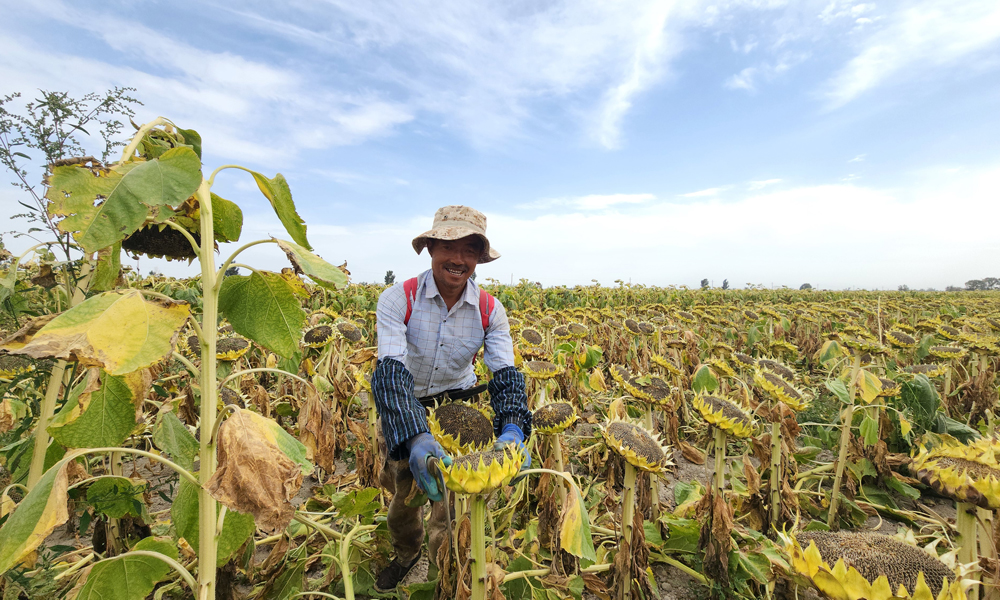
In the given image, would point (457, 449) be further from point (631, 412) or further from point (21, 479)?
point (631, 412)

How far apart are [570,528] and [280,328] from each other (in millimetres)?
1074

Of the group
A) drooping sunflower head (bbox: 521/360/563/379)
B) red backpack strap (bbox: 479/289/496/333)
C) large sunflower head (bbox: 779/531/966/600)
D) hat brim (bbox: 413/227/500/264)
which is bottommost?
large sunflower head (bbox: 779/531/966/600)

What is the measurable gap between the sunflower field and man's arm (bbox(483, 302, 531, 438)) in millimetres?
129

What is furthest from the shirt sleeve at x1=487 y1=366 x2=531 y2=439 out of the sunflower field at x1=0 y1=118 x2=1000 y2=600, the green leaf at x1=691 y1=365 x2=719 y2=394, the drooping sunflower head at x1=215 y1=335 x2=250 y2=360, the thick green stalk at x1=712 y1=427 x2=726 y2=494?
the drooping sunflower head at x1=215 y1=335 x2=250 y2=360

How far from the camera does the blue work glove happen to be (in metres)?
1.87

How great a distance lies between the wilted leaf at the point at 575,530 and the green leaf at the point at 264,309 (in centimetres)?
99

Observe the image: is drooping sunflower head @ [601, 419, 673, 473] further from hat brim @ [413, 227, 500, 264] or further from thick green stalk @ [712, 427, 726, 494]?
hat brim @ [413, 227, 500, 264]

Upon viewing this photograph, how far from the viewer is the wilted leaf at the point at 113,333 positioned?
0.75 metres

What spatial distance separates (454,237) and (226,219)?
119 centimetres

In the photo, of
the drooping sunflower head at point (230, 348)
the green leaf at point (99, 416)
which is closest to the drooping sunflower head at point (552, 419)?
the green leaf at point (99, 416)

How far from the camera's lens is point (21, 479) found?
1643 millimetres

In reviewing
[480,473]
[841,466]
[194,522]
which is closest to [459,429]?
[480,473]

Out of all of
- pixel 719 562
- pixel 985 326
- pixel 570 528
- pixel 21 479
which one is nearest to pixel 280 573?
pixel 21 479

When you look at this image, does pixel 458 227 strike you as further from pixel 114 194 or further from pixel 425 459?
pixel 114 194
